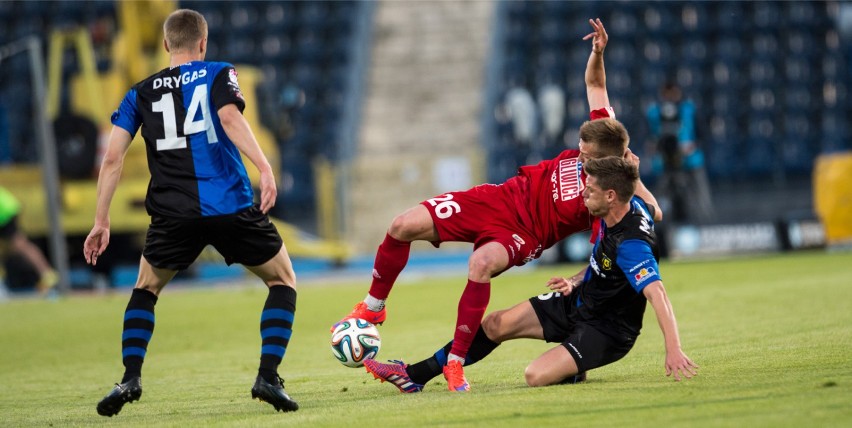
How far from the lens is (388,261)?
607 centimetres

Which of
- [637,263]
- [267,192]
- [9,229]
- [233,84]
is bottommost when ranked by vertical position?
[9,229]

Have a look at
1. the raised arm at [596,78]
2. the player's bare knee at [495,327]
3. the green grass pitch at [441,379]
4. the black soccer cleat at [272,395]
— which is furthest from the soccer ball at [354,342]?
the raised arm at [596,78]

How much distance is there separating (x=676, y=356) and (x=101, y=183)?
2754mm

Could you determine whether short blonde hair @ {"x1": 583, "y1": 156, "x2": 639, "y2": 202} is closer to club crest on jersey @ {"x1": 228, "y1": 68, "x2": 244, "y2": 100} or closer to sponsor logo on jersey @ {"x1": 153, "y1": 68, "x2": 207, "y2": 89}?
Answer: club crest on jersey @ {"x1": 228, "y1": 68, "x2": 244, "y2": 100}

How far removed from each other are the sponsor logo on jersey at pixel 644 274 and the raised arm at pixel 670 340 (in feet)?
0.25

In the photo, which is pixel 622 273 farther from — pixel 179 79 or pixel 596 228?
pixel 179 79

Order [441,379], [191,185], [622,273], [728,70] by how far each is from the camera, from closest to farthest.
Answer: [191,185], [622,273], [441,379], [728,70]

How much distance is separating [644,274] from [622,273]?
343 mm

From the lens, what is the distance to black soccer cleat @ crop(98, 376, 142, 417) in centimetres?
520

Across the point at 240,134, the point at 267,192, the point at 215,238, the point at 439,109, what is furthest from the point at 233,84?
the point at 439,109

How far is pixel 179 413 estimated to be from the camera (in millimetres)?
5473

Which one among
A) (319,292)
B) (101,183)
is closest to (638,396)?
(101,183)

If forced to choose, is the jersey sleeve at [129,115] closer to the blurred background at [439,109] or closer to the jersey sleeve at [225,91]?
the jersey sleeve at [225,91]

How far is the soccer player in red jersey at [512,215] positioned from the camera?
5.88 m
